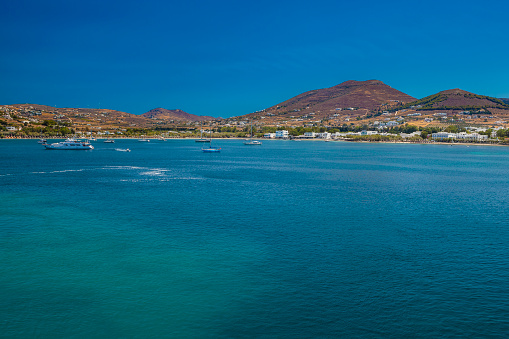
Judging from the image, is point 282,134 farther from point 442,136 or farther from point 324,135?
point 442,136

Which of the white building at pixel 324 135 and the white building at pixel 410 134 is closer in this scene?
the white building at pixel 410 134

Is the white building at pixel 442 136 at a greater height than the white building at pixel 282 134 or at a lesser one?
lesser

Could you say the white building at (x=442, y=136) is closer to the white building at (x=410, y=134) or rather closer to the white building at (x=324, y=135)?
the white building at (x=410, y=134)

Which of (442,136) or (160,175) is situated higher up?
(442,136)

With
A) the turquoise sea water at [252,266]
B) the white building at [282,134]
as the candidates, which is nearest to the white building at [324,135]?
the white building at [282,134]

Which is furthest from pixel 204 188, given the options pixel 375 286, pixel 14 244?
pixel 375 286

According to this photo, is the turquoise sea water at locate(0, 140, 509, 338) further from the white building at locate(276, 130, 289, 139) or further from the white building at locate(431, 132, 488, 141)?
the white building at locate(276, 130, 289, 139)

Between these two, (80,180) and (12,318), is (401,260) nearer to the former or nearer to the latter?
(12,318)

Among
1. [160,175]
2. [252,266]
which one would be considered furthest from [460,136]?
[252,266]
